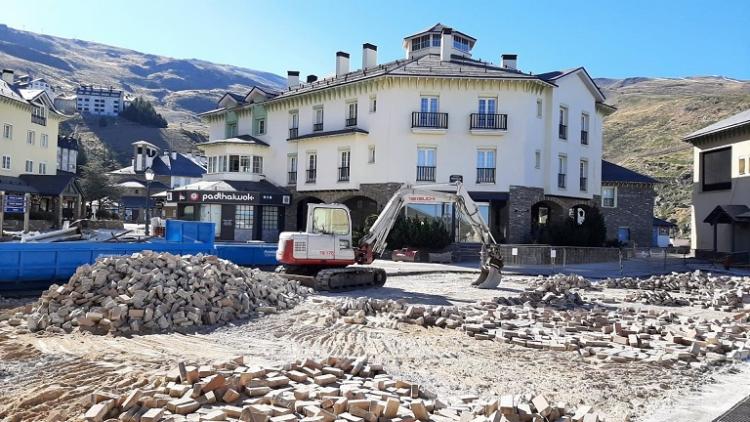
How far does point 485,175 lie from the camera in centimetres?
3756

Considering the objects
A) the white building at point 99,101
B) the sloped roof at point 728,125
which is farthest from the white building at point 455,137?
the white building at point 99,101

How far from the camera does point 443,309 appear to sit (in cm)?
1470

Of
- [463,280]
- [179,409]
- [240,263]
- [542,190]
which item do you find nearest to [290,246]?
[240,263]

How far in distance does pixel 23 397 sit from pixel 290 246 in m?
12.1

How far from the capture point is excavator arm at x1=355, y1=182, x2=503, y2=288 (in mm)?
20656

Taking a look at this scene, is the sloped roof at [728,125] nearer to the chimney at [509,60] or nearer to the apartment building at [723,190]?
the apartment building at [723,190]

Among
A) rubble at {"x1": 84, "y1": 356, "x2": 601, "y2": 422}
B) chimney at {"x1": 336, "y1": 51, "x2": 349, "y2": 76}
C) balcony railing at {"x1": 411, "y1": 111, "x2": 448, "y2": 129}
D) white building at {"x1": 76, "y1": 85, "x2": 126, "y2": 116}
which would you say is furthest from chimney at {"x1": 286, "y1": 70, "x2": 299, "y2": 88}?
white building at {"x1": 76, "y1": 85, "x2": 126, "y2": 116}

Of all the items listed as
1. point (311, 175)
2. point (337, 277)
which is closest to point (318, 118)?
point (311, 175)

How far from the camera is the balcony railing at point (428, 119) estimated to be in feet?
123

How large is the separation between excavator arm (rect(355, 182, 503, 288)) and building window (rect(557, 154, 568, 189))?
2002cm

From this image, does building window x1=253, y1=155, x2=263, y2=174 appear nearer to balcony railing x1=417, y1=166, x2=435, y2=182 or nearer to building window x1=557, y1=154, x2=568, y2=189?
balcony railing x1=417, y1=166, x2=435, y2=182

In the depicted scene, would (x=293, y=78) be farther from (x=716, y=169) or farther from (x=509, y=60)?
(x=716, y=169)

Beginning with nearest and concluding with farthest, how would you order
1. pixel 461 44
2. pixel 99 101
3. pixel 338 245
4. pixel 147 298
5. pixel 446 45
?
1. pixel 147 298
2. pixel 338 245
3. pixel 446 45
4. pixel 461 44
5. pixel 99 101

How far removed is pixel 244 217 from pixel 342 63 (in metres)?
13.7
